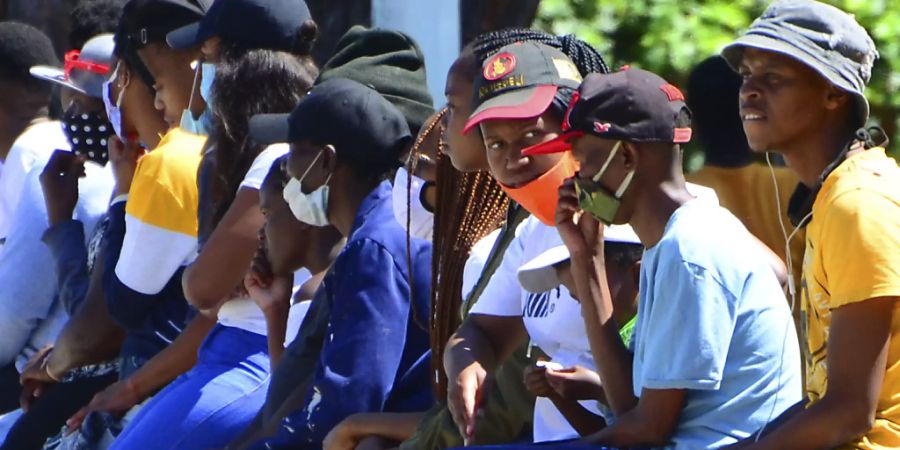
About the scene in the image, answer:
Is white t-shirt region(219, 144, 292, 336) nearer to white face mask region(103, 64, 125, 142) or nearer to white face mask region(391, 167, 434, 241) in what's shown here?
white face mask region(391, 167, 434, 241)

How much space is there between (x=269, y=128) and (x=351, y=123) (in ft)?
1.15

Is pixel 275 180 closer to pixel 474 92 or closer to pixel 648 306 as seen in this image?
pixel 474 92

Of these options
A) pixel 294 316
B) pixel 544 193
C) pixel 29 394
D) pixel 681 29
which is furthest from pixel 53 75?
pixel 544 193

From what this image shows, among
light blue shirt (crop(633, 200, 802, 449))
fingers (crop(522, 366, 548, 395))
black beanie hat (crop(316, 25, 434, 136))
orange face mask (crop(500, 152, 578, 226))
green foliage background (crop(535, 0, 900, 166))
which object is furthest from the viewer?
green foliage background (crop(535, 0, 900, 166))

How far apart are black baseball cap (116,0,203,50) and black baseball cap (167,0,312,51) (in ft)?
0.90

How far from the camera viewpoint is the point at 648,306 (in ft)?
11.8

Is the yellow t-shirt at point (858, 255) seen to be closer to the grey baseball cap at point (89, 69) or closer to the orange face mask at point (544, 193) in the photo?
the orange face mask at point (544, 193)

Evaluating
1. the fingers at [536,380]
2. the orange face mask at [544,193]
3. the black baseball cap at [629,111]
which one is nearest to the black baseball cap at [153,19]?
the orange face mask at [544,193]

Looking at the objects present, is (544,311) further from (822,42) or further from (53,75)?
(53,75)

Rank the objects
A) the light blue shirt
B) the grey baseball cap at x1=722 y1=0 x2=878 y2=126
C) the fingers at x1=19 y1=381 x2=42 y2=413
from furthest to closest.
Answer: the fingers at x1=19 y1=381 x2=42 y2=413, the grey baseball cap at x1=722 y1=0 x2=878 y2=126, the light blue shirt

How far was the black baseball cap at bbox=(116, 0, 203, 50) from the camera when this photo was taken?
232 inches

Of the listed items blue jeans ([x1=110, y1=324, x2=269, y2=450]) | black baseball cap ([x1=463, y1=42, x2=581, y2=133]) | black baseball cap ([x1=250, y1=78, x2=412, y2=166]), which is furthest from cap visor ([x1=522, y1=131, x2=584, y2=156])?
blue jeans ([x1=110, y1=324, x2=269, y2=450])

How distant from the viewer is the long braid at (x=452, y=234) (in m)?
4.54

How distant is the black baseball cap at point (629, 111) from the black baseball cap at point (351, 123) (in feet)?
3.53
